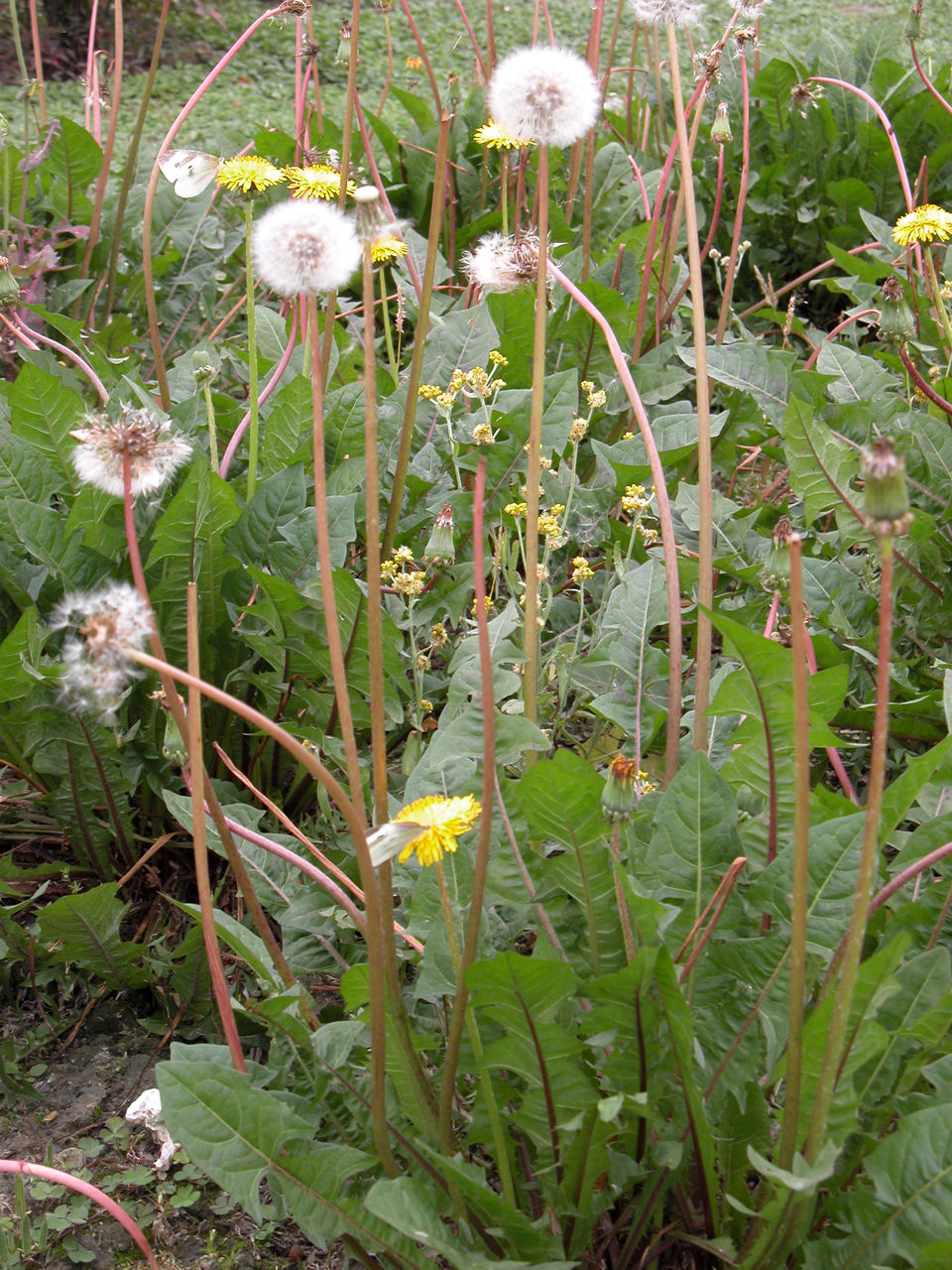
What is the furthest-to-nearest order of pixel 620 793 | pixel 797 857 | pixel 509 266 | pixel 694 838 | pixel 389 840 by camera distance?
pixel 509 266, pixel 694 838, pixel 620 793, pixel 389 840, pixel 797 857

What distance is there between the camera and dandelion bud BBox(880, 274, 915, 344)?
1.94 m

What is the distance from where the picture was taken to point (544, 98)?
3.61 feet

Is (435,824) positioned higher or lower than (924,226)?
lower

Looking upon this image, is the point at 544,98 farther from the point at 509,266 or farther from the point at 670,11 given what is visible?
the point at 509,266

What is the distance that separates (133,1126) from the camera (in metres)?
1.48

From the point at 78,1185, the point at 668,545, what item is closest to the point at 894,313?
the point at 668,545

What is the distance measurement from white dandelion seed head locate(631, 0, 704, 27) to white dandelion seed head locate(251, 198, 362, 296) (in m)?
0.60

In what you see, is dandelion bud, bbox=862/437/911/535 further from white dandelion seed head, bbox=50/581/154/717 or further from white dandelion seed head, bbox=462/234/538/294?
white dandelion seed head, bbox=462/234/538/294

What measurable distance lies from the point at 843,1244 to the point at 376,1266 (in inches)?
17.2

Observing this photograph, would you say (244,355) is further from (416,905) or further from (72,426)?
(416,905)

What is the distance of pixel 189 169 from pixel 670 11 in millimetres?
801

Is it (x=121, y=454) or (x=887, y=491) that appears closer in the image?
(x=887, y=491)

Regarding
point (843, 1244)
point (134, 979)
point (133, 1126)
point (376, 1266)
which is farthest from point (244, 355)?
point (843, 1244)

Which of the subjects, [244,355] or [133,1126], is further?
[244,355]
